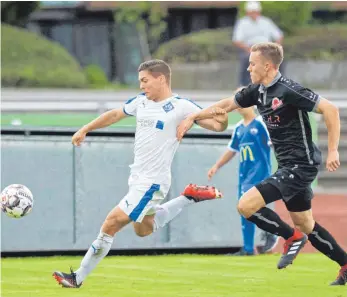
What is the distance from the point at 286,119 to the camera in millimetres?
10727

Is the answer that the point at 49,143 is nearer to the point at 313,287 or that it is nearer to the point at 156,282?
the point at 156,282

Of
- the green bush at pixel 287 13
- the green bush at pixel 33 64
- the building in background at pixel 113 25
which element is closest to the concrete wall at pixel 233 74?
the green bush at pixel 287 13

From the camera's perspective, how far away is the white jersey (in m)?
11.2

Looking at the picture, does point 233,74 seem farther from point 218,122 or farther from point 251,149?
point 218,122

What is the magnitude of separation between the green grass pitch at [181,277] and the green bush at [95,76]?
14.6 m

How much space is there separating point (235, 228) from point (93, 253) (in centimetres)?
468

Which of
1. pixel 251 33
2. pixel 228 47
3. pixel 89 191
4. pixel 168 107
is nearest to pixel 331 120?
pixel 168 107

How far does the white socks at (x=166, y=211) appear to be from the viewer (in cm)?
1180

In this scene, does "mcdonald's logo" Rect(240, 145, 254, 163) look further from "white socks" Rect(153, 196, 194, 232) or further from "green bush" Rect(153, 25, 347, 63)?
"green bush" Rect(153, 25, 347, 63)

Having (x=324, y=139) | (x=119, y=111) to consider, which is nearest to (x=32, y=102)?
(x=324, y=139)

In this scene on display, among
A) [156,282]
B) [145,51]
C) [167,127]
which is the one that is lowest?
[145,51]

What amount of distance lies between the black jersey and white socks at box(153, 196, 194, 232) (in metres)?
1.50

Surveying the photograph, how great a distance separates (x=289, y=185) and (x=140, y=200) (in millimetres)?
1363

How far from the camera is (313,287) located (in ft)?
35.5
